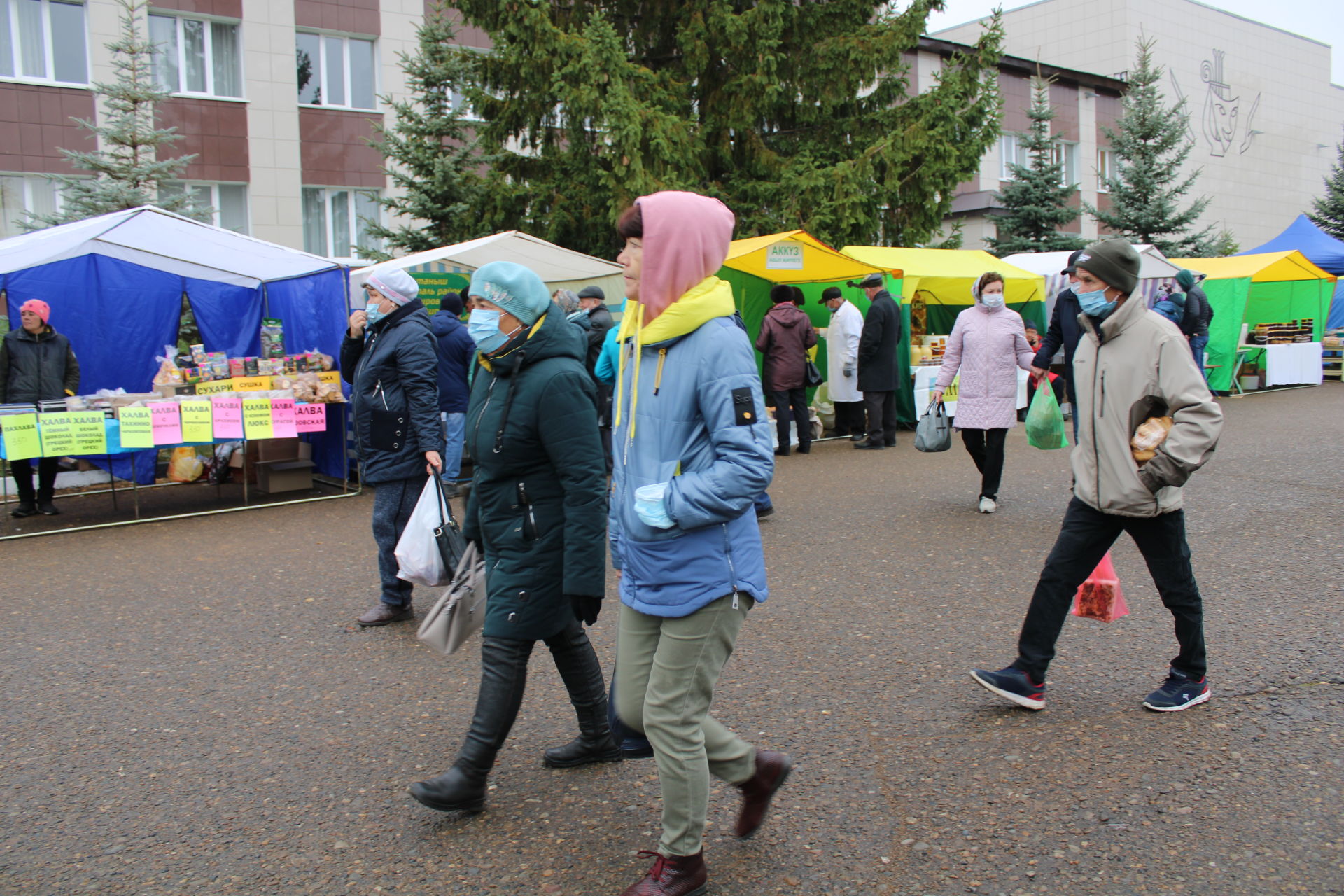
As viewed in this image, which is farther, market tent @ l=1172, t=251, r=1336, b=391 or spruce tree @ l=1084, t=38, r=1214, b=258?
spruce tree @ l=1084, t=38, r=1214, b=258

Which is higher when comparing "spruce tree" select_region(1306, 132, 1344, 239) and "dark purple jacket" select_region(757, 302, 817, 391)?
"spruce tree" select_region(1306, 132, 1344, 239)

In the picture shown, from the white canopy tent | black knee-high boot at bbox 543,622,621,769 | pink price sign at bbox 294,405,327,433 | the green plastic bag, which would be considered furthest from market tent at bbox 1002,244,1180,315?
black knee-high boot at bbox 543,622,621,769

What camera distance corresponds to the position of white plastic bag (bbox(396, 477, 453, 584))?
16.3ft

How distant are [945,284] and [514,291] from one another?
40.7ft

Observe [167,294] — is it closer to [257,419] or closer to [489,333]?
[257,419]

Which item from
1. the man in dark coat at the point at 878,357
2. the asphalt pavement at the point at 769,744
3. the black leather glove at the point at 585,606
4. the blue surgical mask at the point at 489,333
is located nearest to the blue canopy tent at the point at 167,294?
the asphalt pavement at the point at 769,744

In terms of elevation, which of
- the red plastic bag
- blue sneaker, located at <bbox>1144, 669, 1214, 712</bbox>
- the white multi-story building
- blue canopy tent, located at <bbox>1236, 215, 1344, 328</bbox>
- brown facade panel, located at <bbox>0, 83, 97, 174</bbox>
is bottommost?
blue sneaker, located at <bbox>1144, 669, 1214, 712</bbox>

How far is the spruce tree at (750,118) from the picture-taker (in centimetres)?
1547

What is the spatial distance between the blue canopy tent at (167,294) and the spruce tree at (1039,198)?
18055 mm

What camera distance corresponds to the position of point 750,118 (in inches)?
Answer: 637

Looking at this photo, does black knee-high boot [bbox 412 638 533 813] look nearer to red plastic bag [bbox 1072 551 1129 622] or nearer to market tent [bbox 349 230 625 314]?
red plastic bag [bbox 1072 551 1129 622]

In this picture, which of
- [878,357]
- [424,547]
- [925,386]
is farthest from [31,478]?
[925,386]

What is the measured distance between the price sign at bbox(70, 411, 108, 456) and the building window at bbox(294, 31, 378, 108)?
13.9m

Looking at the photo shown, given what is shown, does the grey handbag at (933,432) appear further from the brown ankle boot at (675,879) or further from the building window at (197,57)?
the building window at (197,57)
